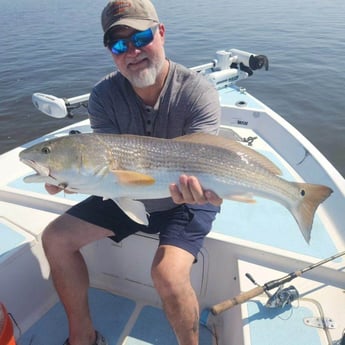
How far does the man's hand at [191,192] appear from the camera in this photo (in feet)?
8.07

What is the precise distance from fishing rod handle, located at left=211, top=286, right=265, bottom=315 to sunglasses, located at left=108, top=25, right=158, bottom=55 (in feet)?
7.09

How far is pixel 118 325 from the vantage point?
3.49m

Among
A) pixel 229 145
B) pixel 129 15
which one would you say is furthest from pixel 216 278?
pixel 129 15

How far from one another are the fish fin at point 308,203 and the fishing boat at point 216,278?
424 millimetres

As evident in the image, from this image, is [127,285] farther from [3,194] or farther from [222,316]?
[3,194]

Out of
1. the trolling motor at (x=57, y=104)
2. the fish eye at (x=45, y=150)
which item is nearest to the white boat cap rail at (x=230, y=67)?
the trolling motor at (x=57, y=104)

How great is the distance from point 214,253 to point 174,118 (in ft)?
4.23

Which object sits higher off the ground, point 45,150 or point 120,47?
point 120,47

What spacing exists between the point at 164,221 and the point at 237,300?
90 cm

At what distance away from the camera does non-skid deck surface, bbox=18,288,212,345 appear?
334 centimetres

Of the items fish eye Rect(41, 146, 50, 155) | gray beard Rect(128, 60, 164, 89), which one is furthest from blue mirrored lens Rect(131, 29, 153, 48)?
fish eye Rect(41, 146, 50, 155)

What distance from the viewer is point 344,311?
2.62 metres

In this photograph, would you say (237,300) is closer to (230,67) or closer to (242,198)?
(242,198)

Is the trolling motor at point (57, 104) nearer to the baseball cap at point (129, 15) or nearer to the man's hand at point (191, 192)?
the baseball cap at point (129, 15)
